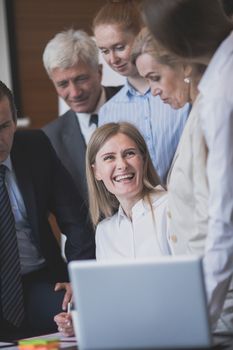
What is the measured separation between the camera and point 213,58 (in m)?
2.01

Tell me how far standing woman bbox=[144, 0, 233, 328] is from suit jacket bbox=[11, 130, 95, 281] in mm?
1199

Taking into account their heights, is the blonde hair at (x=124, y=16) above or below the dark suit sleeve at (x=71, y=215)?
above

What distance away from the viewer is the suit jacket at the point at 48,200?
3.10 m

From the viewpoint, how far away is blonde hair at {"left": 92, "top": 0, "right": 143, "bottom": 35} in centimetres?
336

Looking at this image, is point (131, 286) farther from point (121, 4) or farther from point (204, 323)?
point (121, 4)

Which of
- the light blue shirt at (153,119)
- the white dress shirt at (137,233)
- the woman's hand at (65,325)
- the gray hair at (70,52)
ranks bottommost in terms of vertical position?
the woman's hand at (65,325)

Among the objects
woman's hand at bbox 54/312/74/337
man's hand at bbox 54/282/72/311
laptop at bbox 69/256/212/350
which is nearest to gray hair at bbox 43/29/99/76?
man's hand at bbox 54/282/72/311

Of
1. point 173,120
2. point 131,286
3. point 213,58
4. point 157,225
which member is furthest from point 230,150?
point 173,120

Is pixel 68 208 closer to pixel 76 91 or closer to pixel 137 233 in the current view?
pixel 137 233

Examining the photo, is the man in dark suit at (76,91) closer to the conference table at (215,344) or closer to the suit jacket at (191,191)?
the conference table at (215,344)

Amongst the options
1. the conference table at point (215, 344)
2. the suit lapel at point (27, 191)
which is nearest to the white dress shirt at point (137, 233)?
the suit lapel at point (27, 191)

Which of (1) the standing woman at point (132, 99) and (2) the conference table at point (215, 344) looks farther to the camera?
(1) the standing woman at point (132, 99)

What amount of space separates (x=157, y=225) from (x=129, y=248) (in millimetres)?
145

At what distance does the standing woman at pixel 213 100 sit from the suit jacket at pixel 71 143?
60.9 inches
